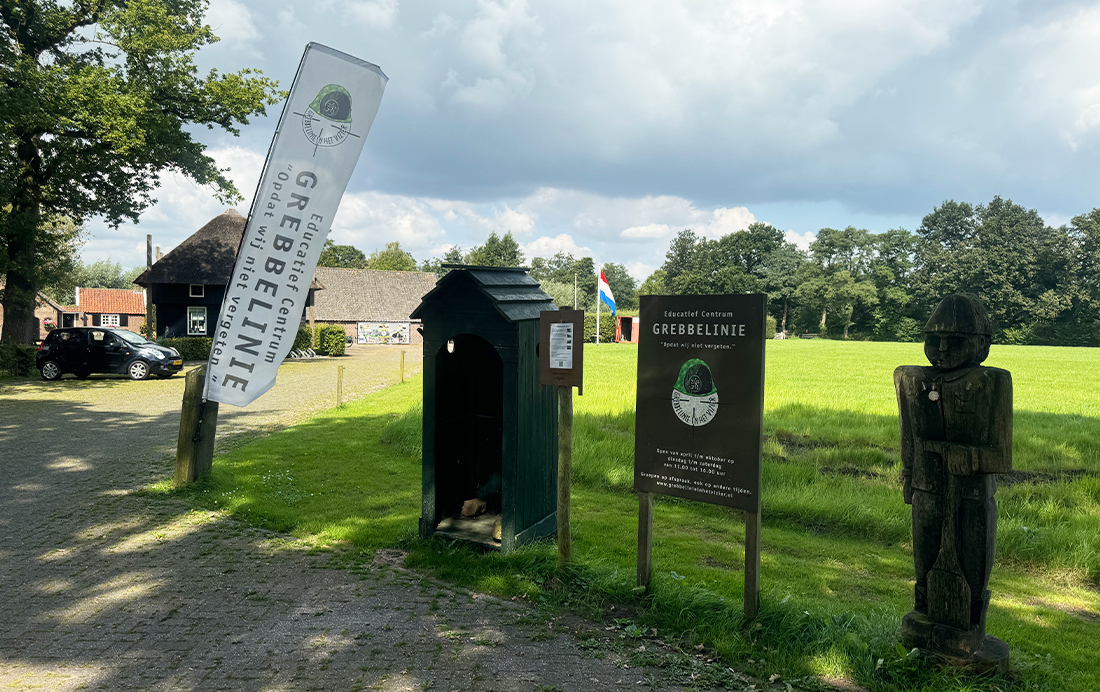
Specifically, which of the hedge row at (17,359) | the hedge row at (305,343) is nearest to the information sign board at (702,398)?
the hedge row at (17,359)

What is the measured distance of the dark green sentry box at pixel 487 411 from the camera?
5.80 meters

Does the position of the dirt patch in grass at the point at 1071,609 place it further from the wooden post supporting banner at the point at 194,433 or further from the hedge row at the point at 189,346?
the hedge row at the point at 189,346

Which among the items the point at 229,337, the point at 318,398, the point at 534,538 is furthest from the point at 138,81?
the point at 534,538

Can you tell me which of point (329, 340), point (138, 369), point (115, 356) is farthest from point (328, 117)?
point (329, 340)

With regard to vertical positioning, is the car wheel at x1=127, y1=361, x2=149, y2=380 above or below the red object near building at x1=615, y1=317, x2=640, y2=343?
below

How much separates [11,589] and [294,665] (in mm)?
3013

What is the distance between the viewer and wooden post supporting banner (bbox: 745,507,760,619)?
4352 millimetres

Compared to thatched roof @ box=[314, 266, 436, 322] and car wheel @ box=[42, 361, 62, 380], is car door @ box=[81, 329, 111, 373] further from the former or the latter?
thatched roof @ box=[314, 266, 436, 322]

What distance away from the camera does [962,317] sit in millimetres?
3807

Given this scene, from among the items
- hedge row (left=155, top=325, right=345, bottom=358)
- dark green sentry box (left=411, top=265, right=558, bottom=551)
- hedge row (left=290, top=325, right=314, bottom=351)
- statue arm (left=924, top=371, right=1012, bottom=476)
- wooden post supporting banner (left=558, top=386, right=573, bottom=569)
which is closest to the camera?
statue arm (left=924, top=371, right=1012, bottom=476)

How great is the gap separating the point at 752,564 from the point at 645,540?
2.72 feet

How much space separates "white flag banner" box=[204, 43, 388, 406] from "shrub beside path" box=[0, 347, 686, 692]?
1.78 metres

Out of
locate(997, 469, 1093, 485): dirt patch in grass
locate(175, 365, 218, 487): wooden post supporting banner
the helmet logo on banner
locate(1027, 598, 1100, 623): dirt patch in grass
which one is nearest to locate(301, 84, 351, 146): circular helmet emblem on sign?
the helmet logo on banner

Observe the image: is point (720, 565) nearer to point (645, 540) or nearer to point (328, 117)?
point (645, 540)
